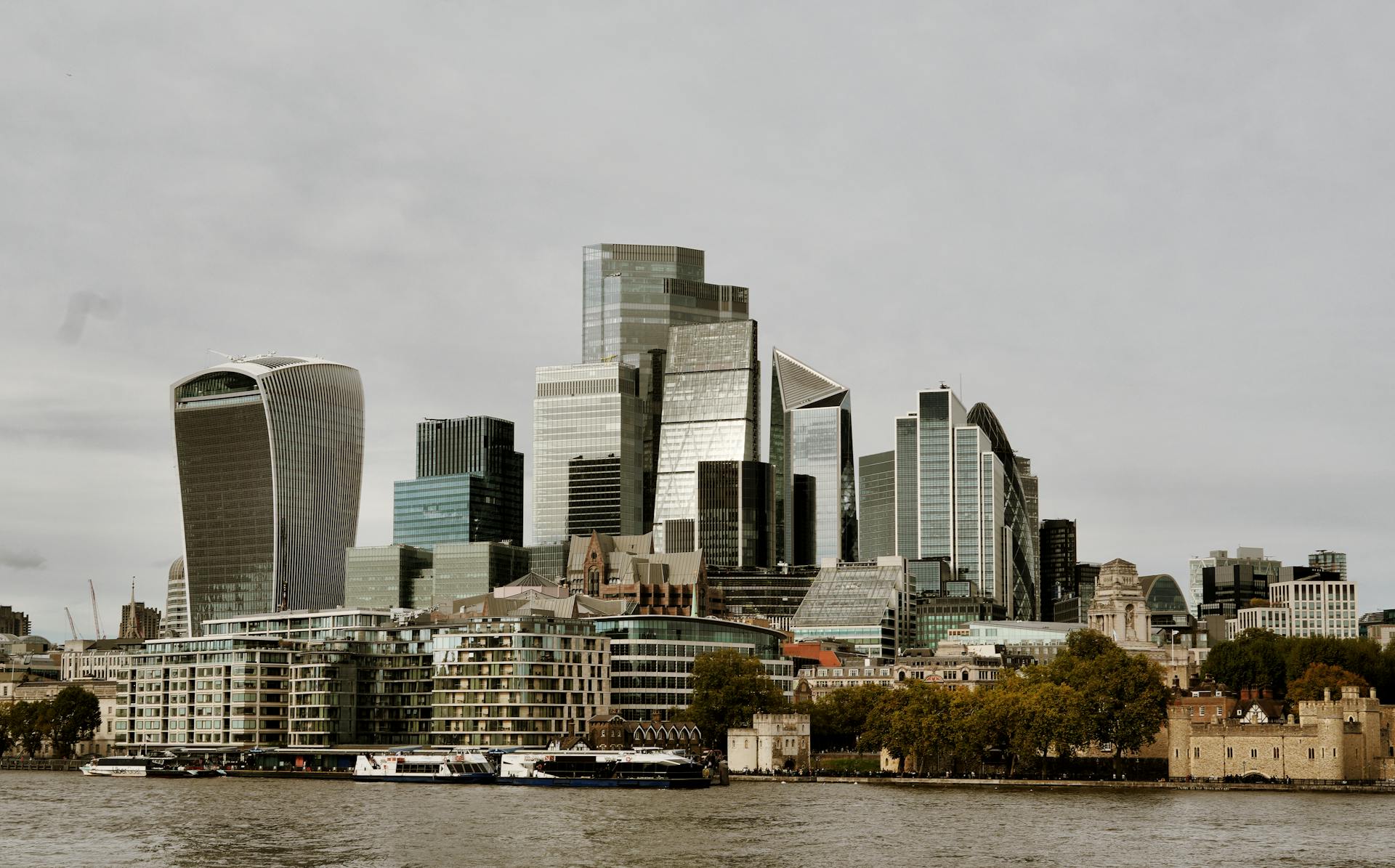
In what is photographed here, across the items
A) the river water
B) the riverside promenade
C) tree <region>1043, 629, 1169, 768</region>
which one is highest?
tree <region>1043, 629, 1169, 768</region>

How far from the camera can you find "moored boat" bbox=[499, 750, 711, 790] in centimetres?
18762

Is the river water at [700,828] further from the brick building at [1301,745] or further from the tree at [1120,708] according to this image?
the tree at [1120,708]

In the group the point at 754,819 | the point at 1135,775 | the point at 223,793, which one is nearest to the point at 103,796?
the point at 223,793

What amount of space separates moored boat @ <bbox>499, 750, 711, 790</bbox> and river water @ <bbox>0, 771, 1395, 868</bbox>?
770 cm

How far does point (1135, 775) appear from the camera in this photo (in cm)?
19125

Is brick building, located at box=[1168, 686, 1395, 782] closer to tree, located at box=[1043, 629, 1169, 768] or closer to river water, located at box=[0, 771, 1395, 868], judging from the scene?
tree, located at box=[1043, 629, 1169, 768]

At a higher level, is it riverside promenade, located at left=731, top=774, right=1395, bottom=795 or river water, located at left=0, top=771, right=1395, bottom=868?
river water, located at left=0, top=771, right=1395, bottom=868

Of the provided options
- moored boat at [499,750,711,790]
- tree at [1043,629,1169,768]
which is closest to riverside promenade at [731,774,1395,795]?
tree at [1043,629,1169,768]

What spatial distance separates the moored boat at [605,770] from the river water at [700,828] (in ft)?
25.3

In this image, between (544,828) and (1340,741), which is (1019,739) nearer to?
(1340,741)

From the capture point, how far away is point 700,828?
132625 mm

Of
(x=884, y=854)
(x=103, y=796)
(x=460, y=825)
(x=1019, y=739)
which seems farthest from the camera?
(x=1019, y=739)

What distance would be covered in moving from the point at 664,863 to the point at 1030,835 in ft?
99.4

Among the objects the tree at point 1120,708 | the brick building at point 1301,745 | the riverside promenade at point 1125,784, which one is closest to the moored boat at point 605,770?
the riverside promenade at point 1125,784
